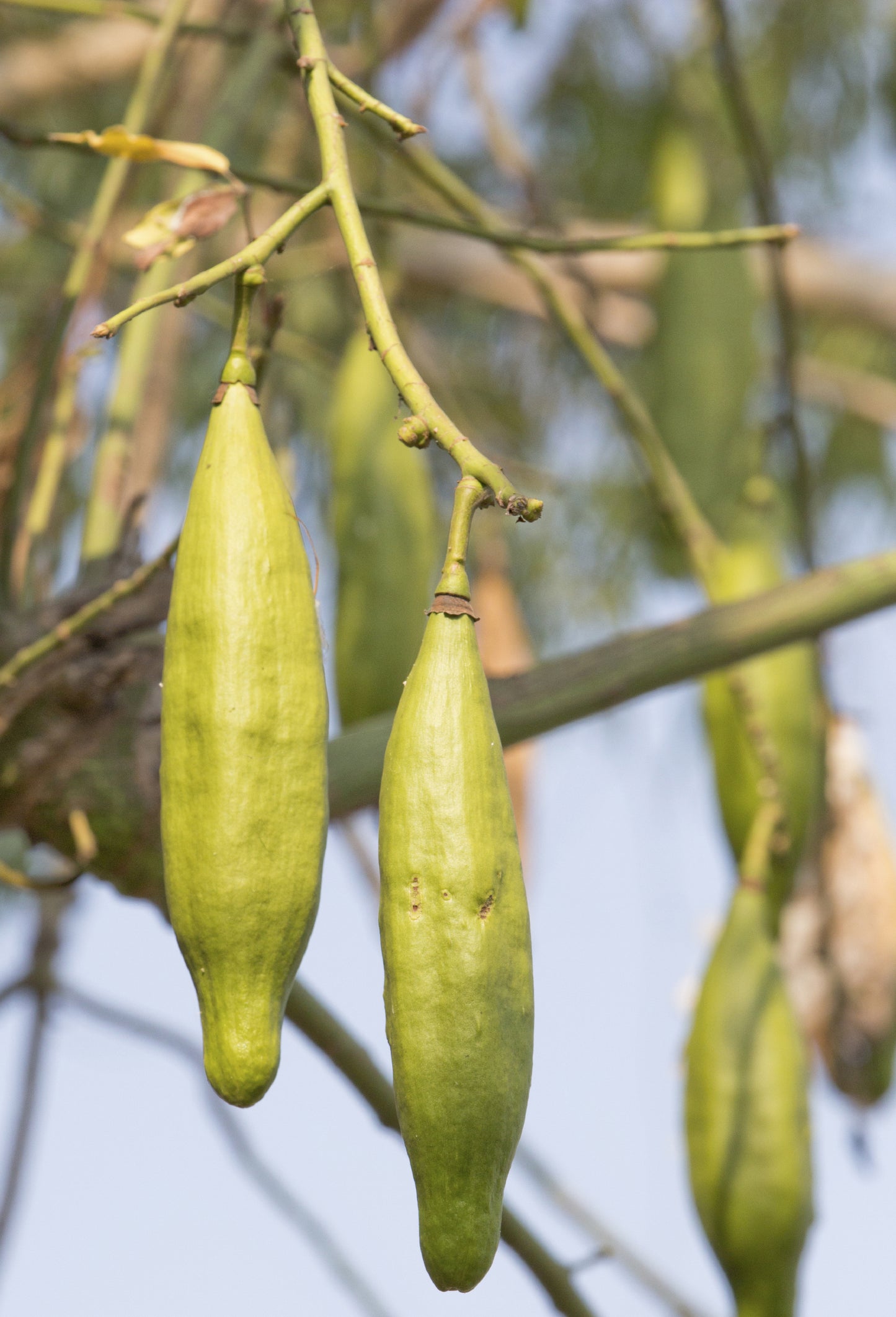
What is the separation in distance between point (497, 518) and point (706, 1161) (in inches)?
48.5

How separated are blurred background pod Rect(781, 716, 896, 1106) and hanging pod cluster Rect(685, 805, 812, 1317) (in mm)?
318

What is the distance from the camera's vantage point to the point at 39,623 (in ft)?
3.19

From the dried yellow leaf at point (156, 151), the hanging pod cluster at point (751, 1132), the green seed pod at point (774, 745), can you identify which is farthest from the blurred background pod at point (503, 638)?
the dried yellow leaf at point (156, 151)

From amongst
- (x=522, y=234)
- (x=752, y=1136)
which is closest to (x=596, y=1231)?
(x=752, y=1136)

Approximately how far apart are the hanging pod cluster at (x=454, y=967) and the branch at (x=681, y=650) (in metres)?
0.42

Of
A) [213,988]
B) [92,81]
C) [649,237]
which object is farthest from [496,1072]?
[92,81]

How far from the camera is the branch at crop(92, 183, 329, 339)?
51 centimetres

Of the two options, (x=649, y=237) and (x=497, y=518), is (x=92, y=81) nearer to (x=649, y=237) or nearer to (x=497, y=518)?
(x=497, y=518)

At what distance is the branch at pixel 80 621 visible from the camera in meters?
0.83

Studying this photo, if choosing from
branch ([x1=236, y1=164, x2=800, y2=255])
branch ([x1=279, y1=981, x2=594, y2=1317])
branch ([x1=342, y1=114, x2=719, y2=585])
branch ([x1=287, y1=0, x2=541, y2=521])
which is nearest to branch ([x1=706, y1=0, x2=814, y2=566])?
branch ([x1=342, y1=114, x2=719, y2=585])

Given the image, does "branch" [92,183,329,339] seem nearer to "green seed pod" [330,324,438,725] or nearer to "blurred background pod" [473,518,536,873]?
"green seed pod" [330,324,438,725]

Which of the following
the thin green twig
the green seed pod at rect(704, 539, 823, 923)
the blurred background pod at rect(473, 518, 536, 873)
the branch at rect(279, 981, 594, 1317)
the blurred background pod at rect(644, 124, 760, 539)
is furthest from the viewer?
the blurred background pod at rect(473, 518, 536, 873)

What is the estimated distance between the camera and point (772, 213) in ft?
4.05

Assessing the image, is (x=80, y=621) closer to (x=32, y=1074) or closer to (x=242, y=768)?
(x=242, y=768)
